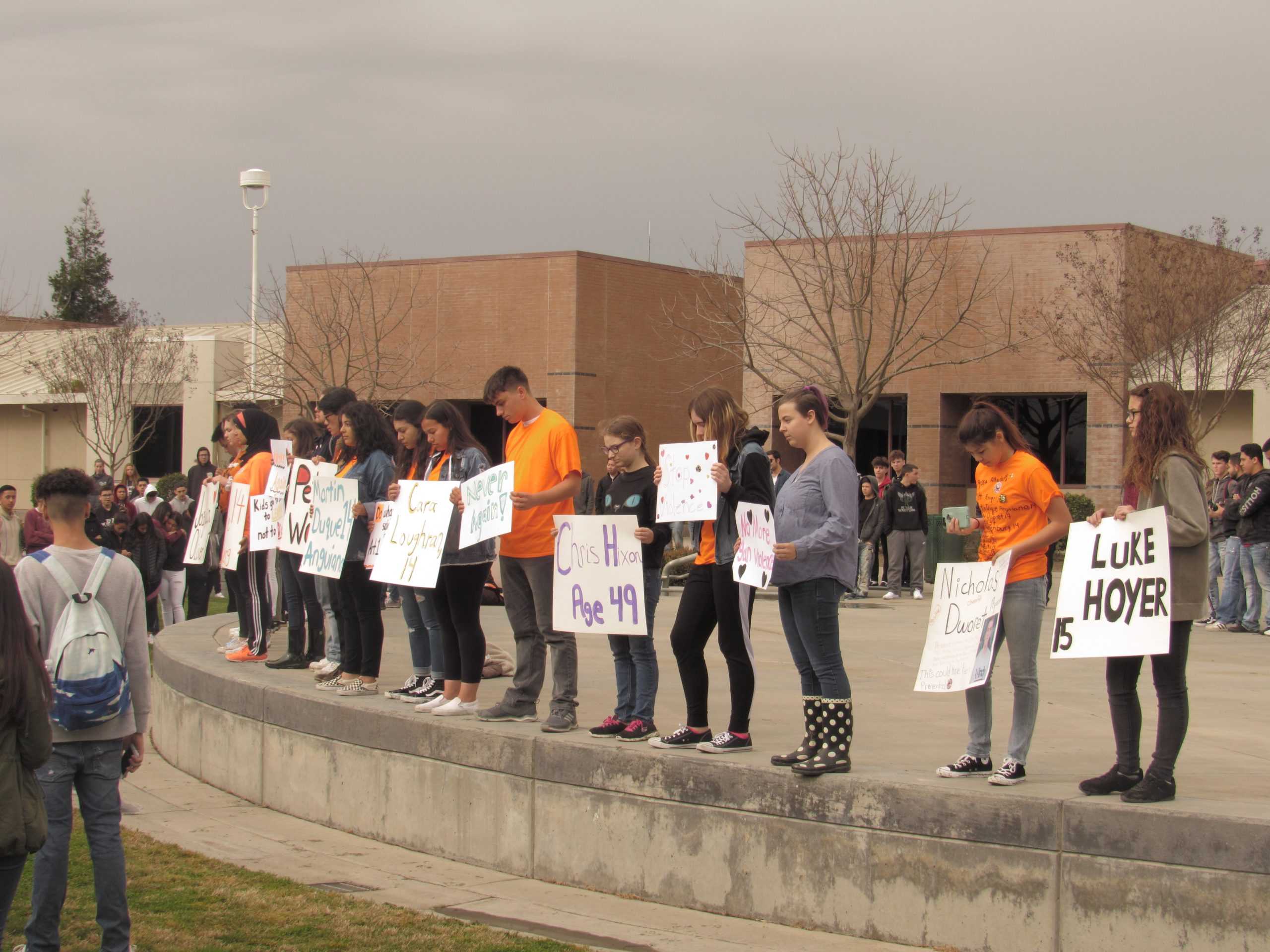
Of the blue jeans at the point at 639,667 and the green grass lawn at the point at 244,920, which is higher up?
the blue jeans at the point at 639,667

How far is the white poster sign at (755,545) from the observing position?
6578mm

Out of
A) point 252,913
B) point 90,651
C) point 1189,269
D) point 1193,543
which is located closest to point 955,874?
point 1193,543

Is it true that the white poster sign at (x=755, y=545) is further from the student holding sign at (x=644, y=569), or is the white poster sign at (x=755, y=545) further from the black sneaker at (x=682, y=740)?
the black sneaker at (x=682, y=740)

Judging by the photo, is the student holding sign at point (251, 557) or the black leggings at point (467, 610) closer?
the black leggings at point (467, 610)

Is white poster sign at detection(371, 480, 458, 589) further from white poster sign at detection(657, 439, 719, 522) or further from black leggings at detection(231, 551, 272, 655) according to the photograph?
black leggings at detection(231, 551, 272, 655)

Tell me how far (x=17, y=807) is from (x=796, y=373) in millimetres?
24779

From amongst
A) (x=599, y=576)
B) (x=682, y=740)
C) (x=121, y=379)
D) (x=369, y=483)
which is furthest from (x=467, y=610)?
(x=121, y=379)

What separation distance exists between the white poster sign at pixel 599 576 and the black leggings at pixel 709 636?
288 millimetres

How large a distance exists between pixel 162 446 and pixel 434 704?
1652 inches

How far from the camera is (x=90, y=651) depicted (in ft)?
18.0

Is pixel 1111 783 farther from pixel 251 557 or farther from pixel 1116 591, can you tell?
pixel 251 557

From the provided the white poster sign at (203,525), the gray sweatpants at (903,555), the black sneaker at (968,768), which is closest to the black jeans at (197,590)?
the white poster sign at (203,525)

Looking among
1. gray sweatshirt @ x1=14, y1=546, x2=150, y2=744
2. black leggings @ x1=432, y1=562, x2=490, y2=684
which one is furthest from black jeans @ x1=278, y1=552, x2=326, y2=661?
gray sweatshirt @ x1=14, y1=546, x2=150, y2=744

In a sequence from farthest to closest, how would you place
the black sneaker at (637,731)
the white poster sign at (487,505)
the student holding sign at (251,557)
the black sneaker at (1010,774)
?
the student holding sign at (251,557), the white poster sign at (487,505), the black sneaker at (637,731), the black sneaker at (1010,774)
